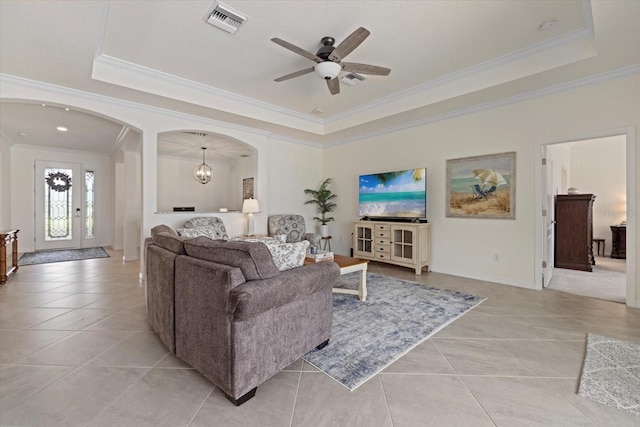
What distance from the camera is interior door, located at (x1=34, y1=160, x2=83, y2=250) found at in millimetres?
7434

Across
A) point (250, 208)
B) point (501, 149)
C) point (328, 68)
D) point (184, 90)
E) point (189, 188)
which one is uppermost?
point (184, 90)

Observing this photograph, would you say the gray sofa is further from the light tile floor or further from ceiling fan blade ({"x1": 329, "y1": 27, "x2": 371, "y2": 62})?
ceiling fan blade ({"x1": 329, "y1": 27, "x2": 371, "y2": 62})

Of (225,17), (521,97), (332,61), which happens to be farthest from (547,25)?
(225,17)

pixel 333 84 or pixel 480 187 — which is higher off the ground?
pixel 333 84

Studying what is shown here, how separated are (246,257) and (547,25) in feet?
11.7

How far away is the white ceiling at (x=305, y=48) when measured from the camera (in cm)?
255

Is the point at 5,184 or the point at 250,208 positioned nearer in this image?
the point at 250,208

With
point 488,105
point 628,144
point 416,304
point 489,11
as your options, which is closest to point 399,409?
point 416,304

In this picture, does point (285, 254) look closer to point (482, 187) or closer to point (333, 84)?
point (333, 84)

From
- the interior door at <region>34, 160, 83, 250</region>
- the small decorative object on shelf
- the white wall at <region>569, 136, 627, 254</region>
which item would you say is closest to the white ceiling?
the small decorative object on shelf

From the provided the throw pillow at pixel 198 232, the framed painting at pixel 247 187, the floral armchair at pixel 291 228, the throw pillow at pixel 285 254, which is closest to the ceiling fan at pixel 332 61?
the throw pillow at pixel 285 254

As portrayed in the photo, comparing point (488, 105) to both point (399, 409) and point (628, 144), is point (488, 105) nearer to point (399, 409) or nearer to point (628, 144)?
point (628, 144)

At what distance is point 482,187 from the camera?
14.5 ft

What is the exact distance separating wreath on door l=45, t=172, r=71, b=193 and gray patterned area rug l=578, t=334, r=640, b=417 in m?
10.5
